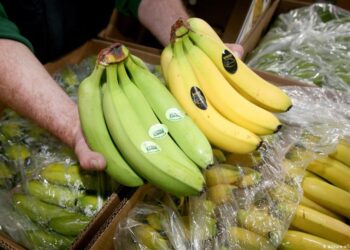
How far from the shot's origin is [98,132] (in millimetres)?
762

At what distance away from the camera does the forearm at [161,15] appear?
4.72 ft

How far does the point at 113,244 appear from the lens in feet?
2.73

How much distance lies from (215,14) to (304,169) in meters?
1.28

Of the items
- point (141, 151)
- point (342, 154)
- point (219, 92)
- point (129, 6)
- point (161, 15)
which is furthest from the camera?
point (129, 6)

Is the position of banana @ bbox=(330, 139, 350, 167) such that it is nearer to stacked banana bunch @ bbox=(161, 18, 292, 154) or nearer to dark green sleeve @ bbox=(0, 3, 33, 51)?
stacked banana bunch @ bbox=(161, 18, 292, 154)

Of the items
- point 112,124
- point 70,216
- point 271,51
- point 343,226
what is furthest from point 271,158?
point 271,51

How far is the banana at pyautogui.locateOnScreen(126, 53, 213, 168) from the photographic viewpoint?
701 mm

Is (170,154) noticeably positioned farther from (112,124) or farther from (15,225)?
(15,225)

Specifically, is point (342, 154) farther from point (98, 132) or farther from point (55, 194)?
point (55, 194)

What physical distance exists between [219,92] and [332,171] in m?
0.35

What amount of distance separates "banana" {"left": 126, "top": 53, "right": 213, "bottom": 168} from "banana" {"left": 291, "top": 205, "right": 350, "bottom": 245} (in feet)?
0.86

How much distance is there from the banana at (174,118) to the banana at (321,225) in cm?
26

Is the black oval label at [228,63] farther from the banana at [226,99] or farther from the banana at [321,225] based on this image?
the banana at [321,225]

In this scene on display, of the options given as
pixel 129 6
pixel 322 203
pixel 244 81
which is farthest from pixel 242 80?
pixel 129 6
